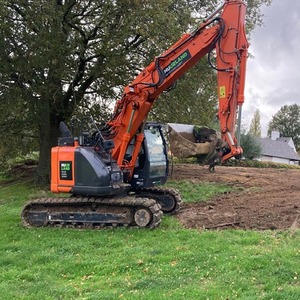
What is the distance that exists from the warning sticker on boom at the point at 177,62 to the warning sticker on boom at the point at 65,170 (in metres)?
2.77

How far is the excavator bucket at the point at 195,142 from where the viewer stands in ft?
28.2

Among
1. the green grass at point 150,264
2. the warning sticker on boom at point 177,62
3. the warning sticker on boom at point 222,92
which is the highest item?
the warning sticker on boom at point 177,62

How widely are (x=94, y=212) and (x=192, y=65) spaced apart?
3.62m

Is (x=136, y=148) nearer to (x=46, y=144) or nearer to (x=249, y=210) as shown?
(x=249, y=210)

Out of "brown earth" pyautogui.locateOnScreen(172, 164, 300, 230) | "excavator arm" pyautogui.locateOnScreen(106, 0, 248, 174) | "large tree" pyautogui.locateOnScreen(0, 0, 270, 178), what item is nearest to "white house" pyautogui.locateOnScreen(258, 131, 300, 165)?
"large tree" pyautogui.locateOnScreen(0, 0, 270, 178)

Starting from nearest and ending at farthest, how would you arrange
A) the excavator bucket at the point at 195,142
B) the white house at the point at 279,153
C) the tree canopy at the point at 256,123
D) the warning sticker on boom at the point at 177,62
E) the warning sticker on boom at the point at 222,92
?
the warning sticker on boom at the point at 222,92, the excavator bucket at the point at 195,142, the warning sticker on boom at the point at 177,62, the white house at the point at 279,153, the tree canopy at the point at 256,123

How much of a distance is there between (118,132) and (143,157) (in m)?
0.81

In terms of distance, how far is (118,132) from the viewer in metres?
9.71

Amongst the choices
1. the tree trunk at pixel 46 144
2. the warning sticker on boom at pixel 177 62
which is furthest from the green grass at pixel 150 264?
the tree trunk at pixel 46 144

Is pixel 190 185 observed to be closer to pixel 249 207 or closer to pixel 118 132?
pixel 249 207

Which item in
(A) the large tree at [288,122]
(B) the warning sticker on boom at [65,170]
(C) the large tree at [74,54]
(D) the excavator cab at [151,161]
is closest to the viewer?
(B) the warning sticker on boom at [65,170]

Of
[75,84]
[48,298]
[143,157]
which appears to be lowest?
Result: [48,298]

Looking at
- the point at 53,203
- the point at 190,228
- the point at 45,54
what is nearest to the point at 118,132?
the point at 53,203

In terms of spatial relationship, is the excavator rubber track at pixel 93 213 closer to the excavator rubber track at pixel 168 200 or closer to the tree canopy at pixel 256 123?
the excavator rubber track at pixel 168 200
